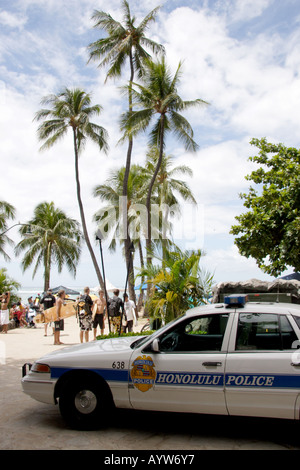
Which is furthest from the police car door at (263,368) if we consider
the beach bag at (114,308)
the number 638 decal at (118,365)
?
the beach bag at (114,308)

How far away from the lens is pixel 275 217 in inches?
685

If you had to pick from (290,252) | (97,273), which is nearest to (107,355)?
(290,252)

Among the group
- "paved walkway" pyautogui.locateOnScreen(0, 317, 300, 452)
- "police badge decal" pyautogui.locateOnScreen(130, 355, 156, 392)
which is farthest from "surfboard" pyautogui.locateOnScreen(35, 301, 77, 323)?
"police badge decal" pyautogui.locateOnScreen(130, 355, 156, 392)

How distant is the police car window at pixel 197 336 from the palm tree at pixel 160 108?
2098 centimetres

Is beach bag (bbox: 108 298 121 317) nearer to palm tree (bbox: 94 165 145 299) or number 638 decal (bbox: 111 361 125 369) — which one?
number 638 decal (bbox: 111 361 125 369)

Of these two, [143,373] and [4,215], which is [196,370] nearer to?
[143,373]

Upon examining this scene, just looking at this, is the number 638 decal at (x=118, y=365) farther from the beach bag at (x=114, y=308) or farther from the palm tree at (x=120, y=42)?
the palm tree at (x=120, y=42)

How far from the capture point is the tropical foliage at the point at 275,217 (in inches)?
659

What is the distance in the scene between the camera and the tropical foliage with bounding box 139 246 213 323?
1067 centimetres

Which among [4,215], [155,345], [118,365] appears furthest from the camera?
[4,215]

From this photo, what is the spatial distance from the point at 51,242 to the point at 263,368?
38.3 m

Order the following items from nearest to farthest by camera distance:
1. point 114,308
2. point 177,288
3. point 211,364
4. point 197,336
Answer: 1. point 211,364
2. point 197,336
3. point 177,288
4. point 114,308

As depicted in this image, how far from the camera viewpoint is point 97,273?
93.3ft

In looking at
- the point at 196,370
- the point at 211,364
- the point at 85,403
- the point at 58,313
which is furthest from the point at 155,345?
the point at 58,313
